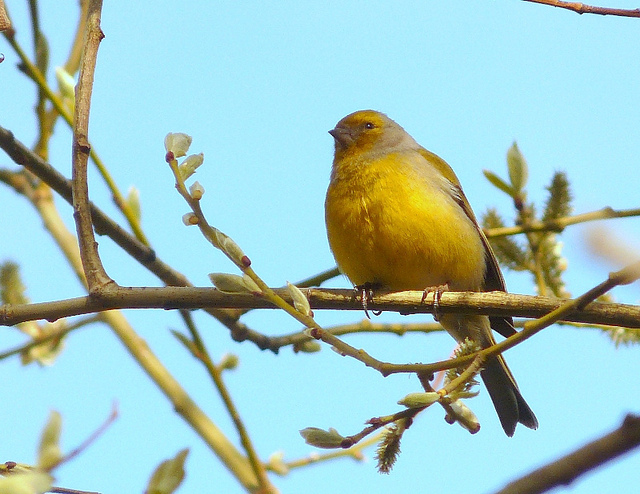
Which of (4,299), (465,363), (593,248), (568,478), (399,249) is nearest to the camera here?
(568,478)

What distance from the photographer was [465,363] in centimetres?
230

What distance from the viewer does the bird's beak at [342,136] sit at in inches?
236

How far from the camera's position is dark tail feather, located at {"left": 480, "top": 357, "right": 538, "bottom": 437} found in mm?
4754

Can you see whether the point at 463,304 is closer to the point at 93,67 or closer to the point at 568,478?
the point at 93,67

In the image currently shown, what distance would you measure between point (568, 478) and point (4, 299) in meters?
3.13

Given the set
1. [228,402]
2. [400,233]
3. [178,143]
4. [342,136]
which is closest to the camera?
[178,143]

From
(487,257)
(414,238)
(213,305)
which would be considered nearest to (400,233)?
(414,238)

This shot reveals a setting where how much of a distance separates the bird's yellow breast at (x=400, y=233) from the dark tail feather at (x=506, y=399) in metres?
0.58

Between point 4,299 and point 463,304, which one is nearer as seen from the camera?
point 463,304

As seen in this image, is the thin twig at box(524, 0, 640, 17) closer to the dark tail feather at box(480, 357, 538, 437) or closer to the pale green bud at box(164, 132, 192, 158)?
the pale green bud at box(164, 132, 192, 158)

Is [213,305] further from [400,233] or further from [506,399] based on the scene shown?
[506,399]

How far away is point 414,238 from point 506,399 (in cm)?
115

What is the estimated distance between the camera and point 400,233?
184 inches

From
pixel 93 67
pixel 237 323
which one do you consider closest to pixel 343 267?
pixel 237 323
